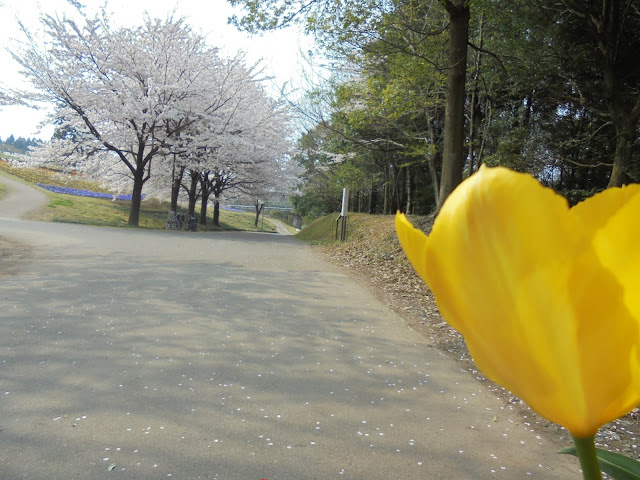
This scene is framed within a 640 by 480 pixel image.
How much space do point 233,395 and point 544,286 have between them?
3595 millimetres

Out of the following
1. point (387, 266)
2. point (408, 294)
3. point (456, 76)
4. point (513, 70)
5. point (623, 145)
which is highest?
point (513, 70)

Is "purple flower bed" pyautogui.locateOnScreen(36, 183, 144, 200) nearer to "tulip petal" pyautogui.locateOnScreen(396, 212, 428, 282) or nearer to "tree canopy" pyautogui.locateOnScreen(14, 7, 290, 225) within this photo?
"tree canopy" pyautogui.locateOnScreen(14, 7, 290, 225)

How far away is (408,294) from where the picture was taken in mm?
7953

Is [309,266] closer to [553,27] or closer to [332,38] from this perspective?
[332,38]

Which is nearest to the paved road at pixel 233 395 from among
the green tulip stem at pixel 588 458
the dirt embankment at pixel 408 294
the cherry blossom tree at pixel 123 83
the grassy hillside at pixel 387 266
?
the dirt embankment at pixel 408 294

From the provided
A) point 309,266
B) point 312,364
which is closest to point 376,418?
point 312,364

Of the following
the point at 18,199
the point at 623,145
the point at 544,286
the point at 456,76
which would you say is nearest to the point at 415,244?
the point at 544,286

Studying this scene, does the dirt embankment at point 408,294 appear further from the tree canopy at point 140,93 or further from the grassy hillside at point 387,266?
the tree canopy at point 140,93

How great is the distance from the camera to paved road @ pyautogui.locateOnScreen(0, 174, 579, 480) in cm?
271

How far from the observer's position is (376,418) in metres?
3.34

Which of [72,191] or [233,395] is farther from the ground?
[72,191]

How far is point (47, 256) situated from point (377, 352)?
7.32 meters

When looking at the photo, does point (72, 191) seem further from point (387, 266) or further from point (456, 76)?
point (456, 76)

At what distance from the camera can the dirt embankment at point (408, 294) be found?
3.31 meters
